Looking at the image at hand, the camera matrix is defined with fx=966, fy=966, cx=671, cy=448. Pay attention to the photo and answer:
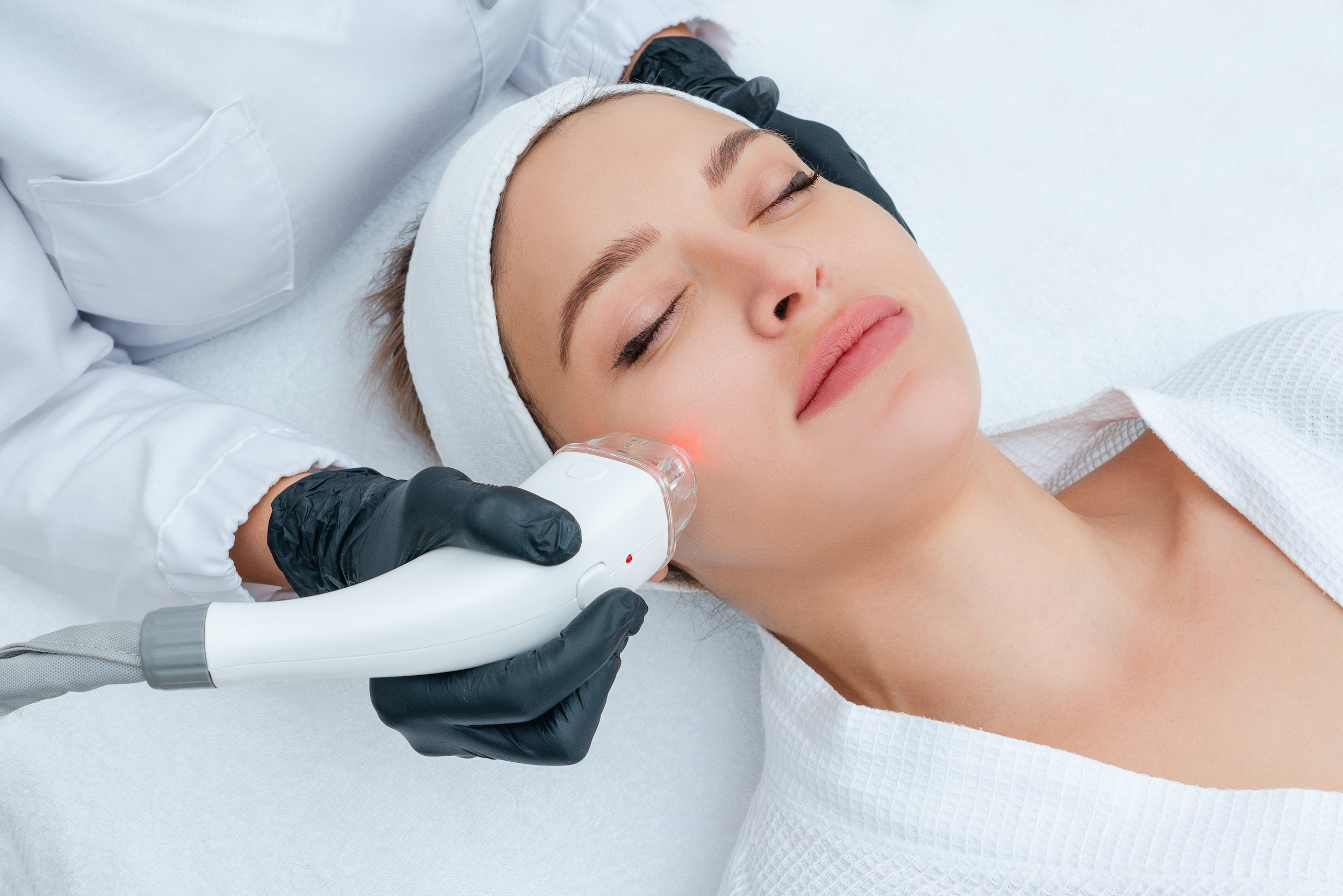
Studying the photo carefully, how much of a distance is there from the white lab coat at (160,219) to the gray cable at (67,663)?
48 centimetres

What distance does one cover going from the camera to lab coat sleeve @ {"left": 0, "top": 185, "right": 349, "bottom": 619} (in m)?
1.16

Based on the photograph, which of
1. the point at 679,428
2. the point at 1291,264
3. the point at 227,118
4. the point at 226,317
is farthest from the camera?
the point at 1291,264

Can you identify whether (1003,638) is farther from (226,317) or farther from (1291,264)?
(226,317)

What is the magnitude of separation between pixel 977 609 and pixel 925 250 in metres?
0.70

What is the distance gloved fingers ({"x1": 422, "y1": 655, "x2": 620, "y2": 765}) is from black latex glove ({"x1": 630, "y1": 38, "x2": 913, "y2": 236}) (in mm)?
754

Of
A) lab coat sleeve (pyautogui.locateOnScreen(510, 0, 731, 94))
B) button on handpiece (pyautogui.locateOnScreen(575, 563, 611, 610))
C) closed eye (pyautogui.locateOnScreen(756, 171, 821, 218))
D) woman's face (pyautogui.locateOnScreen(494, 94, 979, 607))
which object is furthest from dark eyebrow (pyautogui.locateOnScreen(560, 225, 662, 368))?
lab coat sleeve (pyautogui.locateOnScreen(510, 0, 731, 94))

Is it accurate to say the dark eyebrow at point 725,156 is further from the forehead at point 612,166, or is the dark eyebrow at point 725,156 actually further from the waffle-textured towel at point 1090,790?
the waffle-textured towel at point 1090,790

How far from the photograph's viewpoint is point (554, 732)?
89 centimetres

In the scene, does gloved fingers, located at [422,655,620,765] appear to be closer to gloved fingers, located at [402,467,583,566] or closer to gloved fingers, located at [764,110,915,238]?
gloved fingers, located at [402,467,583,566]

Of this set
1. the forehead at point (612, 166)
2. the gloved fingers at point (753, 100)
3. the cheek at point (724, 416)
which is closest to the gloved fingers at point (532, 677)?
the cheek at point (724, 416)

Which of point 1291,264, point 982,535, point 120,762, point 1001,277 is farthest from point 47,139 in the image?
point 1291,264

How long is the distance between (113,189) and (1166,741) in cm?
130

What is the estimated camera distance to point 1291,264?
59.6 inches

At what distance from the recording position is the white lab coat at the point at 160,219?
1.09m
